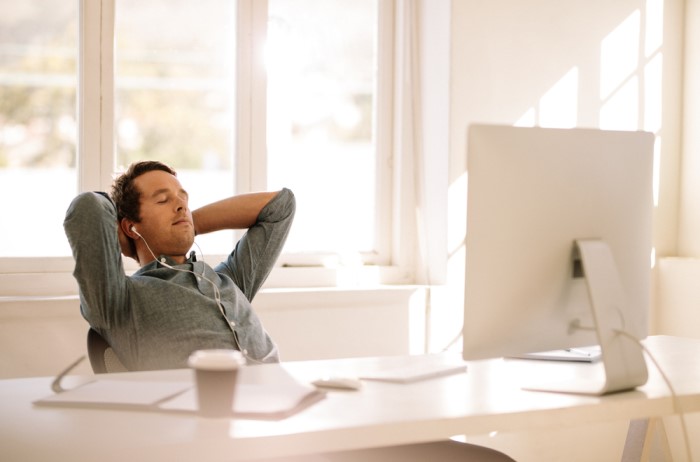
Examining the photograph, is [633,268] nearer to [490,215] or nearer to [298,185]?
[490,215]

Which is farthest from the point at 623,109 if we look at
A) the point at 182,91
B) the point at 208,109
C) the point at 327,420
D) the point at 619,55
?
the point at 327,420

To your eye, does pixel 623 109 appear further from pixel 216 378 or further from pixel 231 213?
pixel 216 378

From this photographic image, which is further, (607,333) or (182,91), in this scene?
(182,91)

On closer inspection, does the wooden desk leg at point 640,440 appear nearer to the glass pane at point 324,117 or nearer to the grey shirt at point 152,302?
the grey shirt at point 152,302

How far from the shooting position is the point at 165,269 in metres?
2.37

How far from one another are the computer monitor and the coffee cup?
518 millimetres

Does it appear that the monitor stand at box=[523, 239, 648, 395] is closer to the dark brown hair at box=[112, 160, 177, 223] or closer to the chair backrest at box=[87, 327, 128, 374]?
the chair backrest at box=[87, 327, 128, 374]

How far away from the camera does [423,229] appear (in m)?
3.52

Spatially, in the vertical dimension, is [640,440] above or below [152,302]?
below

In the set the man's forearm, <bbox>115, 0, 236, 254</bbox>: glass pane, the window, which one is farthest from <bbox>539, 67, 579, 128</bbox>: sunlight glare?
the man's forearm

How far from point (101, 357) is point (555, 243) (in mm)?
1110

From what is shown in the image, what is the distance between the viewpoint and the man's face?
2.39 m

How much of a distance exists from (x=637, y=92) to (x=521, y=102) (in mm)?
642

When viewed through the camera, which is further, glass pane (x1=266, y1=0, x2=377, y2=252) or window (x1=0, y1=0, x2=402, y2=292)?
glass pane (x1=266, y1=0, x2=377, y2=252)
